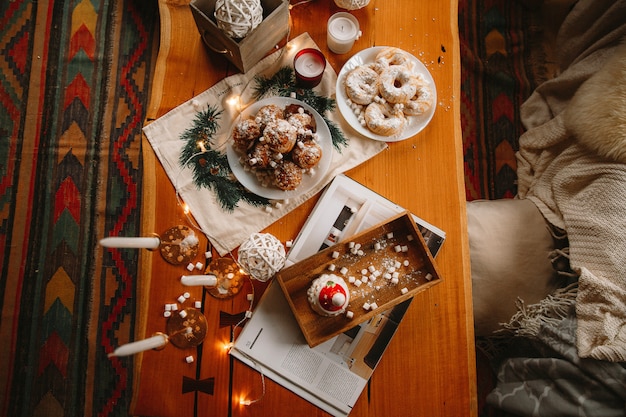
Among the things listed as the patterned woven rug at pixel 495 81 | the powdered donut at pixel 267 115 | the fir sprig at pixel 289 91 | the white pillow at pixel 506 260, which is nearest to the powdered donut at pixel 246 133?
the powdered donut at pixel 267 115

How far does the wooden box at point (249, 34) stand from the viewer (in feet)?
3.48

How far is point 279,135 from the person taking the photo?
1.06 metres

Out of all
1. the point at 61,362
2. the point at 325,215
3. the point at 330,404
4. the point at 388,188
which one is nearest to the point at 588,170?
the point at 388,188

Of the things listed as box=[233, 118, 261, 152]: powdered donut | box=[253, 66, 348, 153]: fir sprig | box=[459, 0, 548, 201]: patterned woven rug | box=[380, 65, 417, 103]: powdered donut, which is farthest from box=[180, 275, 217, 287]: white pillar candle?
box=[459, 0, 548, 201]: patterned woven rug

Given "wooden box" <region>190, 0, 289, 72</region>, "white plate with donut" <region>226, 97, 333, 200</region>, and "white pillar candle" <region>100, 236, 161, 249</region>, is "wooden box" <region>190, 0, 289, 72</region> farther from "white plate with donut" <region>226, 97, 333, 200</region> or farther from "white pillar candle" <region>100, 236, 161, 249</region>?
"white pillar candle" <region>100, 236, 161, 249</region>

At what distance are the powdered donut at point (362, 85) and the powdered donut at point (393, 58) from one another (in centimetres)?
5

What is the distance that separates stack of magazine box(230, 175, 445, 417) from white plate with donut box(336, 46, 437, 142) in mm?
182

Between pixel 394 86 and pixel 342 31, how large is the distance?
214 mm

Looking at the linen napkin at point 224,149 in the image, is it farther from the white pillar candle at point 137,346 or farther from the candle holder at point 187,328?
the white pillar candle at point 137,346

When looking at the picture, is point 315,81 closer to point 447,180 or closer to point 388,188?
point 388,188

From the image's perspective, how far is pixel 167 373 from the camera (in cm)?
109

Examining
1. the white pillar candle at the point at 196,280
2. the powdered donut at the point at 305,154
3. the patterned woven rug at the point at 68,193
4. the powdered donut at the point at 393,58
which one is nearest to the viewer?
the white pillar candle at the point at 196,280

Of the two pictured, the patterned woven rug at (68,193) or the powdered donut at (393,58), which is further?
the patterned woven rug at (68,193)

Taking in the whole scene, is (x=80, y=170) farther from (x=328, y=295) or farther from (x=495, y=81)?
(x=495, y=81)
